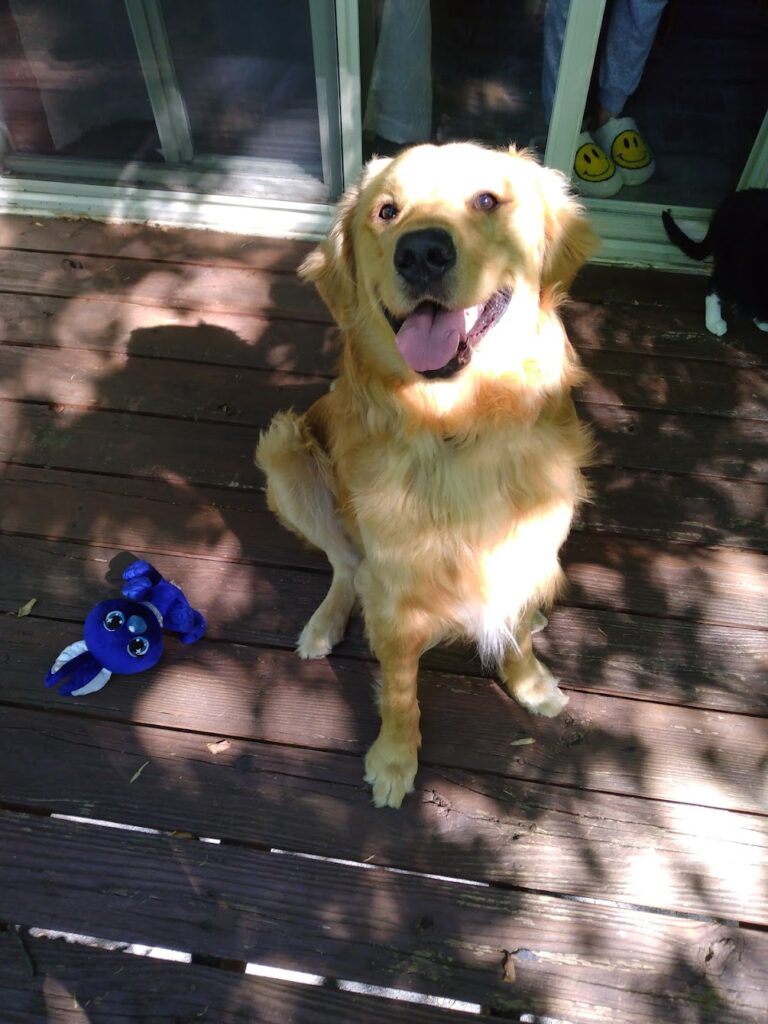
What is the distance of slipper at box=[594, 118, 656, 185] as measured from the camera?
3.58m

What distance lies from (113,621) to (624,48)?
327 centimetres

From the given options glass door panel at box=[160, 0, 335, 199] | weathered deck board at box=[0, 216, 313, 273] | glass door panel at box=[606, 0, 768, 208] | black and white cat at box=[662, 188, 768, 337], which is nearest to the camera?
black and white cat at box=[662, 188, 768, 337]

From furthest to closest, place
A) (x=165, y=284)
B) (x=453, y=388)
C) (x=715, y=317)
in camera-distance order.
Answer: (x=165, y=284), (x=715, y=317), (x=453, y=388)

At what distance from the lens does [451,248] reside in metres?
1.53

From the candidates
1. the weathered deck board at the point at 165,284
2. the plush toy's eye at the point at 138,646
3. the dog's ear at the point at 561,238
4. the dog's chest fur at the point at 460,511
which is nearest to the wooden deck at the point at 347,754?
the plush toy's eye at the point at 138,646

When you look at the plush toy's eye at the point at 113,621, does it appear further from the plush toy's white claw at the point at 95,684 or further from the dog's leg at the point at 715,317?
the dog's leg at the point at 715,317

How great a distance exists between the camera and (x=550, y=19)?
3.20m

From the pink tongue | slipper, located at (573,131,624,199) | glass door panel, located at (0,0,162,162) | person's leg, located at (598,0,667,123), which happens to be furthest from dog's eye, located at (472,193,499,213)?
glass door panel, located at (0,0,162,162)

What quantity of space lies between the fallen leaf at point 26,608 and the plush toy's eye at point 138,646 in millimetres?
480

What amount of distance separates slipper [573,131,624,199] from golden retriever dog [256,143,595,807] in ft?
6.36

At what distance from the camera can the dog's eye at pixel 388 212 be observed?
1.72 metres

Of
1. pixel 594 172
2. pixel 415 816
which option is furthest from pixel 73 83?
pixel 415 816

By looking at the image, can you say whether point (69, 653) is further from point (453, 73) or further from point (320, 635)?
point (453, 73)

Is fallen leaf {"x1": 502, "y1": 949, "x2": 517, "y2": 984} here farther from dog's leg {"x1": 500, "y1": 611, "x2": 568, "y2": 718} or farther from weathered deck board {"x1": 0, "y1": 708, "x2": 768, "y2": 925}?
dog's leg {"x1": 500, "y1": 611, "x2": 568, "y2": 718}
